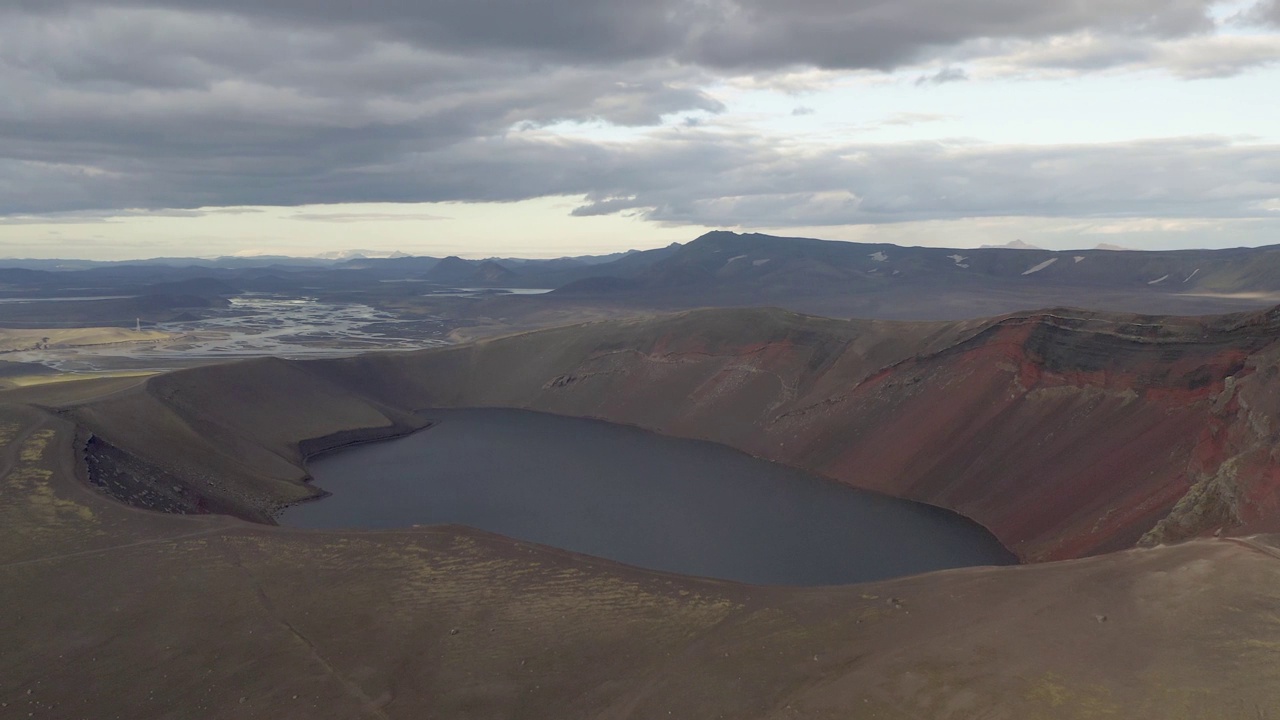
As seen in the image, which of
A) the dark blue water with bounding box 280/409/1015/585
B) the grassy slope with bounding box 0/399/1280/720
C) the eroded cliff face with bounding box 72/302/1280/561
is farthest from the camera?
the dark blue water with bounding box 280/409/1015/585

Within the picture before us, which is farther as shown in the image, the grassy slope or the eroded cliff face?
the eroded cliff face

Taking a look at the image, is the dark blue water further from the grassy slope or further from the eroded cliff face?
the grassy slope

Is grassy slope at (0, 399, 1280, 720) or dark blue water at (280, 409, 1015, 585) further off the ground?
grassy slope at (0, 399, 1280, 720)

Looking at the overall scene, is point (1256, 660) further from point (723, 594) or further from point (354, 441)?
point (354, 441)

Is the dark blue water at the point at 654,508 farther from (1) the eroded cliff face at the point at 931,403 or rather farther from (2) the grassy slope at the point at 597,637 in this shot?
(2) the grassy slope at the point at 597,637

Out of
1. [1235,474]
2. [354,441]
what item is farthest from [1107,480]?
[354,441]

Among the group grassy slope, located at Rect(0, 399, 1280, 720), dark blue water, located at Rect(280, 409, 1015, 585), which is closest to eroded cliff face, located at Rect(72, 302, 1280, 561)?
dark blue water, located at Rect(280, 409, 1015, 585)

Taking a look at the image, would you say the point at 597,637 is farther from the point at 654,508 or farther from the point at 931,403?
the point at 931,403
